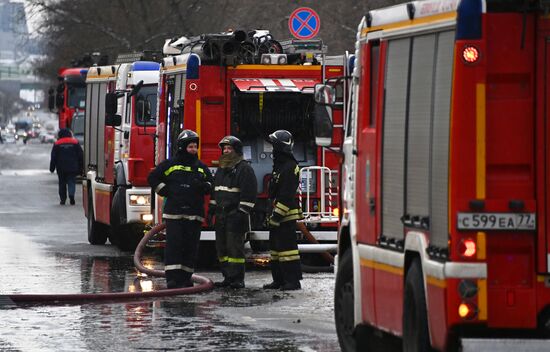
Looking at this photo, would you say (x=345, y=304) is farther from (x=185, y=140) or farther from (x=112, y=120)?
(x=112, y=120)

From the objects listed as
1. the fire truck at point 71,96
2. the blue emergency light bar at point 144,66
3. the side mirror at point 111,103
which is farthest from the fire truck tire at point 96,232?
the fire truck at point 71,96

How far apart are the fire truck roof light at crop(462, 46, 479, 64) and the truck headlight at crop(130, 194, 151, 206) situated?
47.1ft

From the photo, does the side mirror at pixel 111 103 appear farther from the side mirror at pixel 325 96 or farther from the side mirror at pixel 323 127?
the side mirror at pixel 325 96

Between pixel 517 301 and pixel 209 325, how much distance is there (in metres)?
5.56

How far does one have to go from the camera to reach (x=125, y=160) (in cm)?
2372

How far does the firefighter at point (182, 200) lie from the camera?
671 inches

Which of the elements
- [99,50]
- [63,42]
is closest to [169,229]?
[99,50]

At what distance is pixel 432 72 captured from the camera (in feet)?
31.2

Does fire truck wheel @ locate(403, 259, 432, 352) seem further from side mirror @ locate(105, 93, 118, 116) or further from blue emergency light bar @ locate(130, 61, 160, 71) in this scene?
blue emergency light bar @ locate(130, 61, 160, 71)

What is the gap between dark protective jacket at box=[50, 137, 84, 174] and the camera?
122 feet

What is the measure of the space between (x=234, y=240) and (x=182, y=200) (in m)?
0.82

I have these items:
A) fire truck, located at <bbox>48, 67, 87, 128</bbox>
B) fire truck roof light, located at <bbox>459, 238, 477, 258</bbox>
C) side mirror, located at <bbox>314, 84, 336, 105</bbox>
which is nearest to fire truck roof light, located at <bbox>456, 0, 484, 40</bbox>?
fire truck roof light, located at <bbox>459, 238, 477, 258</bbox>

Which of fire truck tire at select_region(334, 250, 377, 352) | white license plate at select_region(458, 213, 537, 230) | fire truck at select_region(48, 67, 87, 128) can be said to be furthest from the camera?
fire truck at select_region(48, 67, 87, 128)

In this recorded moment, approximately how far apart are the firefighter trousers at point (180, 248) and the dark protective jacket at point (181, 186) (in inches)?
3.9
